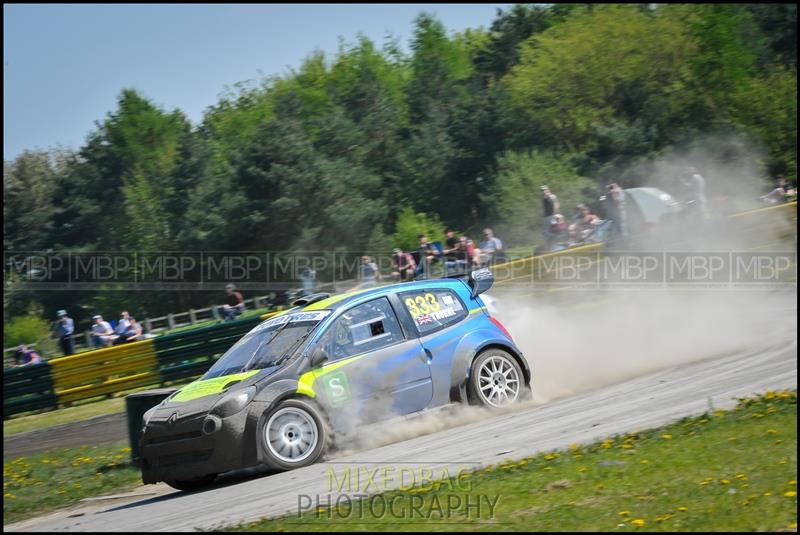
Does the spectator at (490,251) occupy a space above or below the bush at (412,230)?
below

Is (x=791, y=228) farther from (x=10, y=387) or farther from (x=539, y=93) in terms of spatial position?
(x=539, y=93)

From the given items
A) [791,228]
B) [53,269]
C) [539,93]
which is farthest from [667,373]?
[53,269]

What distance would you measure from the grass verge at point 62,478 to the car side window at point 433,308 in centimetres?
355

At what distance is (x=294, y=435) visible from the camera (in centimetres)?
891

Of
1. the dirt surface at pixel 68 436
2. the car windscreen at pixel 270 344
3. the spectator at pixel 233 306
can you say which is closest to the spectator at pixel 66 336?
the spectator at pixel 233 306

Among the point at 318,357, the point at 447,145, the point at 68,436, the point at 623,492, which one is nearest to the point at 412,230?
the point at 447,145

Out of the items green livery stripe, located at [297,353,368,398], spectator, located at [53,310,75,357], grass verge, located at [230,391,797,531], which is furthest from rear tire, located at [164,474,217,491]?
spectator, located at [53,310,75,357]

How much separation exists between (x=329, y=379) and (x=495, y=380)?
2025 millimetres

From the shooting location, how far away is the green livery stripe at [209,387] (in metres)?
9.06

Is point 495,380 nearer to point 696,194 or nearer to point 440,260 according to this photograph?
point 440,260

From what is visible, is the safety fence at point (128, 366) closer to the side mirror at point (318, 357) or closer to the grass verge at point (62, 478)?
the grass verge at point (62, 478)

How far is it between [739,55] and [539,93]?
12522 mm

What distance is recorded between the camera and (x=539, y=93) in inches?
2436

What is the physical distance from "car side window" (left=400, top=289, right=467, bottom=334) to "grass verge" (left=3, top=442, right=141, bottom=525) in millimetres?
3547
